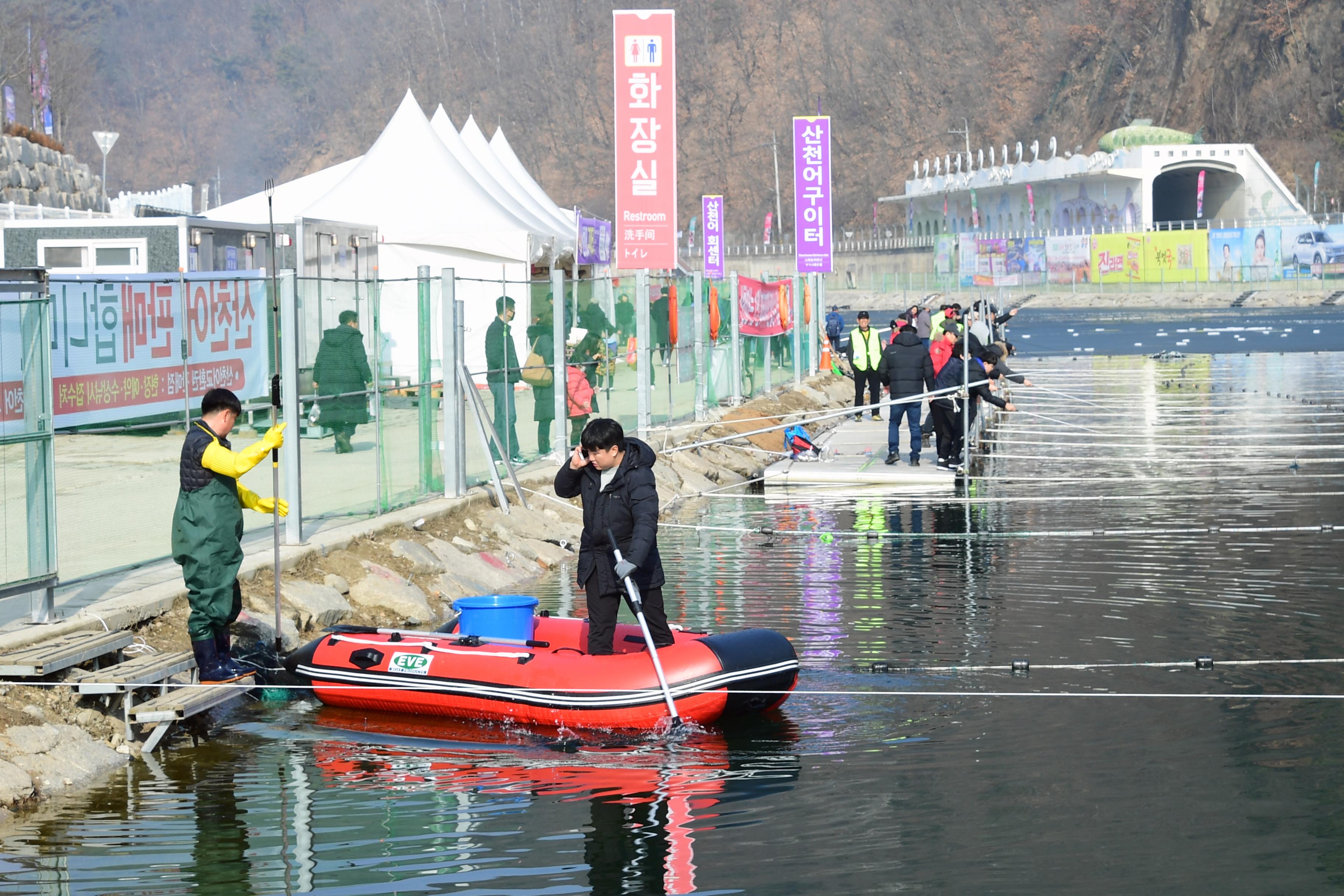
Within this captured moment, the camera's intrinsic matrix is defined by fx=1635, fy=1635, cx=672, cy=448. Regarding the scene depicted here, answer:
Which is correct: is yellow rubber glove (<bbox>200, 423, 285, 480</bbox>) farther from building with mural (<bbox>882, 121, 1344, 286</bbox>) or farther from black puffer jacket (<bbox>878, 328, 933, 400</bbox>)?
building with mural (<bbox>882, 121, 1344, 286</bbox>)

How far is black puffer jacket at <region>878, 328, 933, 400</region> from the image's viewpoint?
838 inches

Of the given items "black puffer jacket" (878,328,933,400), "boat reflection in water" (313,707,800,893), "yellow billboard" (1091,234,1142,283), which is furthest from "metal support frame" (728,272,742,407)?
"yellow billboard" (1091,234,1142,283)

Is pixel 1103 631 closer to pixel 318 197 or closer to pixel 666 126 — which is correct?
pixel 666 126

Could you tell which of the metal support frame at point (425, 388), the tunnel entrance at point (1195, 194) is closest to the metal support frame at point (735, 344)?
the metal support frame at point (425, 388)

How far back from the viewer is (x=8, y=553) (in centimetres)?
1062

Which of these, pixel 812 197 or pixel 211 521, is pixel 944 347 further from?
pixel 211 521

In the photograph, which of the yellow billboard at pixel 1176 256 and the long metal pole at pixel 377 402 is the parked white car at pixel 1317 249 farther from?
the long metal pole at pixel 377 402

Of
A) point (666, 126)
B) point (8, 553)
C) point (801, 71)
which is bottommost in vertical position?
point (8, 553)

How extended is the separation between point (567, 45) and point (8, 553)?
165m

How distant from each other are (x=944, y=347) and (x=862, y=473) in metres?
3.14

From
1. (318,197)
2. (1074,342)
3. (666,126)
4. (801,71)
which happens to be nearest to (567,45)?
(801,71)

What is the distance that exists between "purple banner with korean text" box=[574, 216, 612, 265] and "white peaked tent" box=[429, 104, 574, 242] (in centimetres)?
36

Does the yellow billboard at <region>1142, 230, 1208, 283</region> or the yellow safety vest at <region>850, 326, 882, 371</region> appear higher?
the yellow billboard at <region>1142, 230, 1208, 283</region>

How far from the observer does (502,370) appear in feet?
56.9
